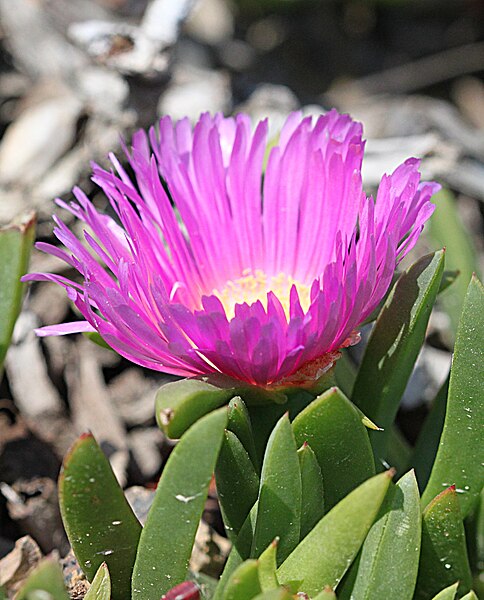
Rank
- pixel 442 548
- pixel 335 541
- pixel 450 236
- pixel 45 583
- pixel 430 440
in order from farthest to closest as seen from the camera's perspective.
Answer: pixel 450 236 < pixel 430 440 < pixel 442 548 < pixel 335 541 < pixel 45 583

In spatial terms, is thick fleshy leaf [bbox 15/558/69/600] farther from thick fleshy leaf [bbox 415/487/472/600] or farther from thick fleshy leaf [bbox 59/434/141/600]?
thick fleshy leaf [bbox 415/487/472/600]

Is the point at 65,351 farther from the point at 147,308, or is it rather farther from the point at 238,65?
the point at 238,65

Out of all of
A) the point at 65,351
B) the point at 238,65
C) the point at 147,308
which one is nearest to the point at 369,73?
Answer: the point at 238,65

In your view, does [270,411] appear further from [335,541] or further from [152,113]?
[152,113]

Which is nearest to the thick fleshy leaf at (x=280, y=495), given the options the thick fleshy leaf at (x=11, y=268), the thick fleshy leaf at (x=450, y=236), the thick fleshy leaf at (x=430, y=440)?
the thick fleshy leaf at (x=430, y=440)

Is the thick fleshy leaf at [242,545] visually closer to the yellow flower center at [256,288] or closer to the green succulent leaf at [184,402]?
the green succulent leaf at [184,402]

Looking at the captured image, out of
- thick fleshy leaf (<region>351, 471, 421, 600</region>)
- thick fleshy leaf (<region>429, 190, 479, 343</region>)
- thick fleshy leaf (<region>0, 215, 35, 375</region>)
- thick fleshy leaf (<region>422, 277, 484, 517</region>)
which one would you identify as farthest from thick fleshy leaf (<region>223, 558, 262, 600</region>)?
thick fleshy leaf (<region>429, 190, 479, 343</region>)

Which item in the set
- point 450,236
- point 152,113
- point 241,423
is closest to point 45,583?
point 241,423
